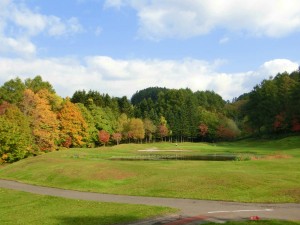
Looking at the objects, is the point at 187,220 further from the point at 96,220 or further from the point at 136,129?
the point at 136,129

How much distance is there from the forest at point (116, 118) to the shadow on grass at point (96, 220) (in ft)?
138

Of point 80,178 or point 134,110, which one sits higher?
point 134,110

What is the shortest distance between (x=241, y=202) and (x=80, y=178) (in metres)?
18.3

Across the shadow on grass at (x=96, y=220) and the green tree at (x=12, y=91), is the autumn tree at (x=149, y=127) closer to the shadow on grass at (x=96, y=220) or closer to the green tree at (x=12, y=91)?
the green tree at (x=12, y=91)

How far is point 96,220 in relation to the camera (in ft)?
68.1

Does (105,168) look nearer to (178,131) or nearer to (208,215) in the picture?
(208,215)

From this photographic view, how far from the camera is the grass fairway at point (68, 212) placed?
68.6 ft

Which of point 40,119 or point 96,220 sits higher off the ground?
point 40,119

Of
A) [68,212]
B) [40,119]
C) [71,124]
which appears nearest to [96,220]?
[68,212]

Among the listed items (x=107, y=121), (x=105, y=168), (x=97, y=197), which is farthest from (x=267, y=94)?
Answer: (x=97, y=197)

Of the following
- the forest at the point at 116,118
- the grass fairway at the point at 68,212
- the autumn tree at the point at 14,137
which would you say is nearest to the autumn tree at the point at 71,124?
the forest at the point at 116,118

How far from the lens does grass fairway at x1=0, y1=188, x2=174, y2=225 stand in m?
20.9

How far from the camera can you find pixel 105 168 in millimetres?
41781

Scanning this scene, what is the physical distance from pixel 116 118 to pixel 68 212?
97.6 m
